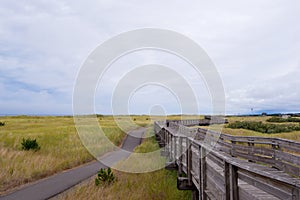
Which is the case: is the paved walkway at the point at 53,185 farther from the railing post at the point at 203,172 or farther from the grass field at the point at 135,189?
the railing post at the point at 203,172

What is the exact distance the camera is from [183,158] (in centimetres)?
915

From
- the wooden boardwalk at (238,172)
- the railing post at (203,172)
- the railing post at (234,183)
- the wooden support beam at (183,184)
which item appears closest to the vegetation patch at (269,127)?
the wooden boardwalk at (238,172)

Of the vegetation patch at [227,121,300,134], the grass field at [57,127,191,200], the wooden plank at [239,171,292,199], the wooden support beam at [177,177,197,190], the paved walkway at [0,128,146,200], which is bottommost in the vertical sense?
the paved walkway at [0,128,146,200]

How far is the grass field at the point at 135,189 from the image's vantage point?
865cm

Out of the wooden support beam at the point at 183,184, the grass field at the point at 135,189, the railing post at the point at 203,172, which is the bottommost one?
the grass field at the point at 135,189

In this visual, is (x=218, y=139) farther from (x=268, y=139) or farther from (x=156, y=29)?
(x=156, y=29)

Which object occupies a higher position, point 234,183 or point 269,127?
point 269,127

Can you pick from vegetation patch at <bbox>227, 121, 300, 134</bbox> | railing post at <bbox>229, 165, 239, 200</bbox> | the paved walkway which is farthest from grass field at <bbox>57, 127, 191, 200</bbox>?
vegetation patch at <bbox>227, 121, 300, 134</bbox>

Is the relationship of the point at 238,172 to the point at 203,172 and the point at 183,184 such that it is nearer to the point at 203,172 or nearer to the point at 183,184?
the point at 203,172

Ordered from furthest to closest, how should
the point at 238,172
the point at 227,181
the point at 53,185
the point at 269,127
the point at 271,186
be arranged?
the point at 269,127 → the point at 53,185 → the point at 227,181 → the point at 238,172 → the point at 271,186

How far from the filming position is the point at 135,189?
373 inches

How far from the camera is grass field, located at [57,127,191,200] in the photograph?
8.65 m

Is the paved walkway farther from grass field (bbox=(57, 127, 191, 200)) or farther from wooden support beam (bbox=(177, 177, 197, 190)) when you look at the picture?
wooden support beam (bbox=(177, 177, 197, 190))

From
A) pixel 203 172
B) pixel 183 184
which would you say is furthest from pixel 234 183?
pixel 183 184
